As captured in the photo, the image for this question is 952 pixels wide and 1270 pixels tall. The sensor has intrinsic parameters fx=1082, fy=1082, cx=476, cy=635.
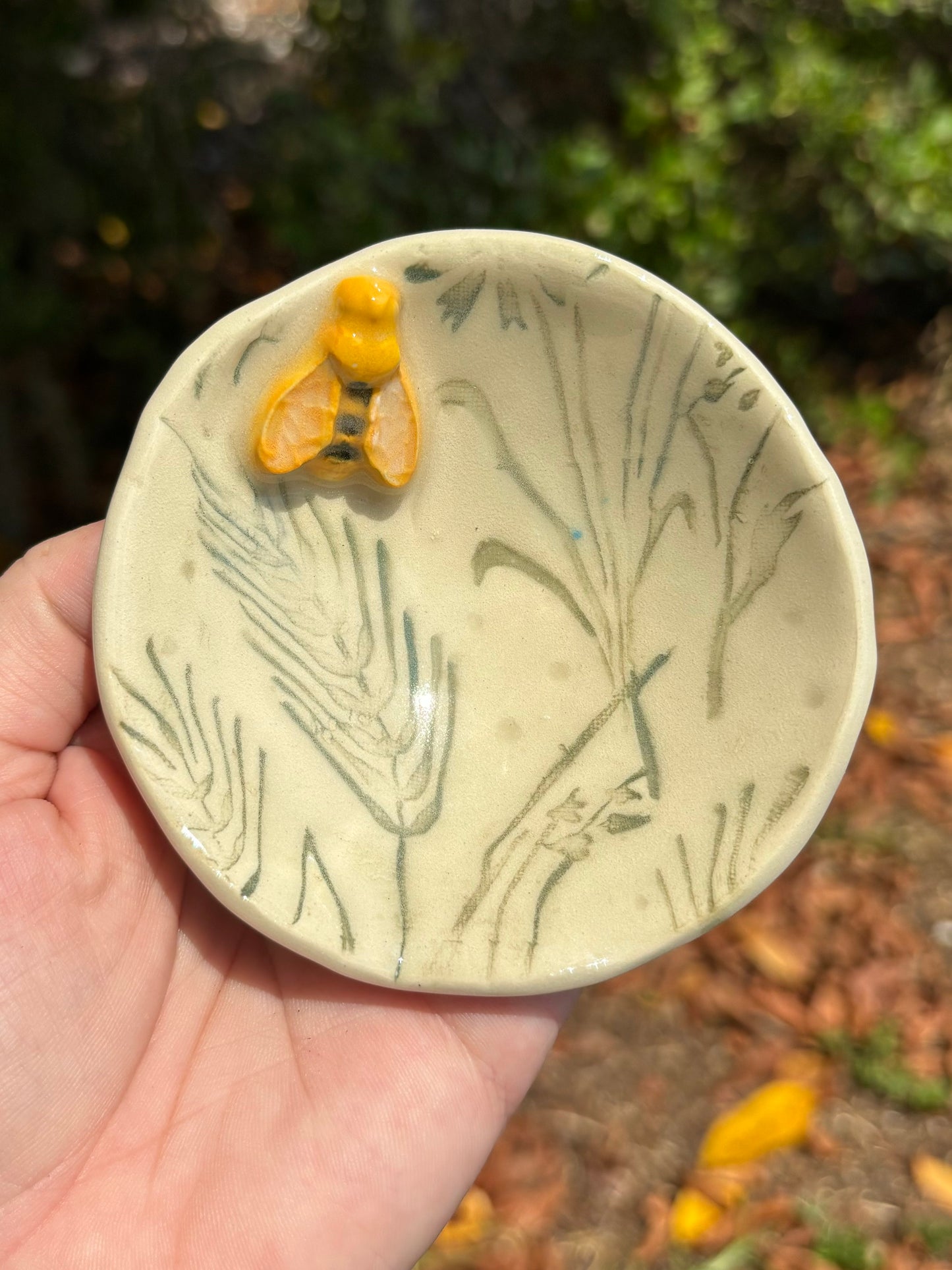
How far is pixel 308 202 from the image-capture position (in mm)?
1804

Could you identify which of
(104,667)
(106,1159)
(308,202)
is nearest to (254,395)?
(104,667)

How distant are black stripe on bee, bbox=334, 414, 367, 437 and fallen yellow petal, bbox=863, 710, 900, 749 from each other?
118 cm

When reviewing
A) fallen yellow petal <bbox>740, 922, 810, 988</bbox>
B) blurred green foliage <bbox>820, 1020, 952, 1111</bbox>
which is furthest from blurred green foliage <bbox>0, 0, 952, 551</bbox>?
blurred green foliage <bbox>820, 1020, 952, 1111</bbox>

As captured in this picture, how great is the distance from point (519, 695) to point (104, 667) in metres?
0.45

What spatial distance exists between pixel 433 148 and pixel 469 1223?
1696 mm

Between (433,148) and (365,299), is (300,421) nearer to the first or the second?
(365,299)

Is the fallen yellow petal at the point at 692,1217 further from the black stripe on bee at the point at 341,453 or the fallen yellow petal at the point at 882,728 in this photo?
the black stripe on bee at the point at 341,453

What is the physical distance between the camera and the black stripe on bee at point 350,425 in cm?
109

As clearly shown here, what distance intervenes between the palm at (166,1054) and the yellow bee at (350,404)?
0.85 feet

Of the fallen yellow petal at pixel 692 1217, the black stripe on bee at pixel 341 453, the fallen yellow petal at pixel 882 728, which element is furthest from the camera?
the fallen yellow petal at pixel 882 728

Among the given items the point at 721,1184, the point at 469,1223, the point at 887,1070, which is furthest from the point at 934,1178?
the point at 469,1223

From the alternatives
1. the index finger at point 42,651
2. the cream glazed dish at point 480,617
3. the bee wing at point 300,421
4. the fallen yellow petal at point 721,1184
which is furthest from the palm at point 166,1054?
the fallen yellow petal at point 721,1184

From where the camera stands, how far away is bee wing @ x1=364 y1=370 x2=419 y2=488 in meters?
1.10

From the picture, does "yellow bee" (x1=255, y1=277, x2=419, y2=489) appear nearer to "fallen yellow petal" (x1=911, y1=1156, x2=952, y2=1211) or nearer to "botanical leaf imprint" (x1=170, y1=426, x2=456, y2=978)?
"botanical leaf imprint" (x1=170, y1=426, x2=456, y2=978)
